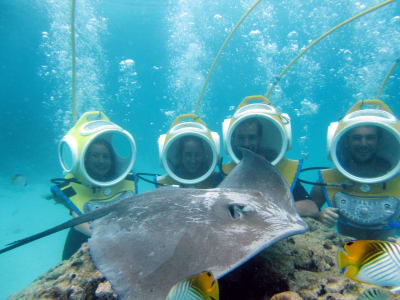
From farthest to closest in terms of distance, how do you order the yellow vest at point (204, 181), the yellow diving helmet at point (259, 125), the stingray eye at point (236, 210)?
the yellow vest at point (204, 181) → the yellow diving helmet at point (259, 125) → the stingray eye at point (236, 210)

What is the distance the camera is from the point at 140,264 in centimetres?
151

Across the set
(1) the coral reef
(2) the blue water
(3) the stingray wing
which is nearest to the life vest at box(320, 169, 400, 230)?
(1) the coral reef

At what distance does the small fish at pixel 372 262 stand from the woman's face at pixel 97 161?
183 inches

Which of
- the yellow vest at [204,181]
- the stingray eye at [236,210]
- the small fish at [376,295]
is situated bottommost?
the yellow vest at [204,181]

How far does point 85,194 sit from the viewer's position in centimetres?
459

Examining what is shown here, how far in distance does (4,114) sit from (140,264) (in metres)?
30.3

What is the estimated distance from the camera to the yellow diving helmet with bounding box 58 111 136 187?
437 centimetres

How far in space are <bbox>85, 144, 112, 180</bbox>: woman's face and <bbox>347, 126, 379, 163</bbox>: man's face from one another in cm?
501

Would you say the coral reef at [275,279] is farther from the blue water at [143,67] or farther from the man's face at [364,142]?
the blue water at [143,67]

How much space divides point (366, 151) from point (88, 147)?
5280mm

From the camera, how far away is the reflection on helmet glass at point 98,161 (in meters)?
4.76

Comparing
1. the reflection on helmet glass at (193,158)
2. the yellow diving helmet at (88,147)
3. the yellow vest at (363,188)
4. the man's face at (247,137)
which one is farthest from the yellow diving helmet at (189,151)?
the yellow vest at (363,188)

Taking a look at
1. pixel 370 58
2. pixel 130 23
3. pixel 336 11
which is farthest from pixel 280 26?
pixel 130 23

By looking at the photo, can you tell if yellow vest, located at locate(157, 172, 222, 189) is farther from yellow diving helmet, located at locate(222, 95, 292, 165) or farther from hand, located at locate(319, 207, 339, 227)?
hand, located at locate(319, 207, 339, 227)
